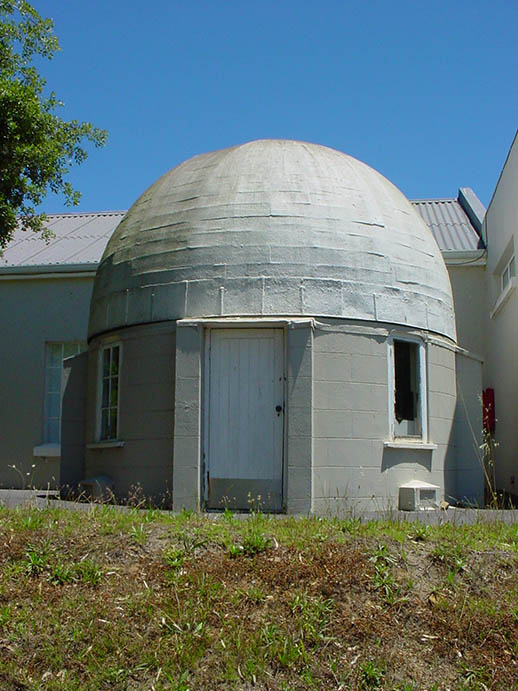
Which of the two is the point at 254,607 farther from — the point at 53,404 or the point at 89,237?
the point at 89,237

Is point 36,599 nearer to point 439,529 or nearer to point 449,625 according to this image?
point 449,625

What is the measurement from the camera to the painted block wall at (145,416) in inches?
441

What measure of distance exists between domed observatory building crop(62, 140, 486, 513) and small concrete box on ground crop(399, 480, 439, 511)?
6 cm

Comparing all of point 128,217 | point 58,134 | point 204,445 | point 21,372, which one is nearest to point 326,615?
point 204,445

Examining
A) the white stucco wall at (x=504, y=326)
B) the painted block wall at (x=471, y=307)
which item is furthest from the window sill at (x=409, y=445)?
the painted block wall at (x=471, y=307)

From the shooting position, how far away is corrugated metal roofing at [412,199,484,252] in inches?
715

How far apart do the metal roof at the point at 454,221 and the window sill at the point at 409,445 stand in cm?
683

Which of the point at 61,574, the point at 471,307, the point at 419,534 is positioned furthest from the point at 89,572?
the point at 471,307

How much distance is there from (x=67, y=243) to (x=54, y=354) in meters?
3.74

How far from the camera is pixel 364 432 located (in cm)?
1107

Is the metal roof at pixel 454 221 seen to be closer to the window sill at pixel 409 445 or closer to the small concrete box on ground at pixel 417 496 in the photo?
the window sill at pixel 409 445

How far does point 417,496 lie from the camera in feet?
36.8

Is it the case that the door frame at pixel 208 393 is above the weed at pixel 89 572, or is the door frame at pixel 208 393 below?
above

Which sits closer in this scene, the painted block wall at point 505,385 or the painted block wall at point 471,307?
the painted block wall at point 505,385
